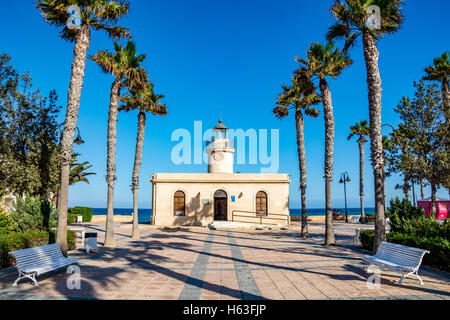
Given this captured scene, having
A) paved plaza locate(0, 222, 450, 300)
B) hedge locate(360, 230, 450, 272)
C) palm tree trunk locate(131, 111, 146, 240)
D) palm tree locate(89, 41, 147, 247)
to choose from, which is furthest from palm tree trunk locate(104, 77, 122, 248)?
hedge locate(360, 230, 450, 272)

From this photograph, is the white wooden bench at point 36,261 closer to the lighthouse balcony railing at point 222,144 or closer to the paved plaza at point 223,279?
the paved plaza at point 223,279

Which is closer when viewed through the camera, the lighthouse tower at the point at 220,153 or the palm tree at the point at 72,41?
the palm tree at the point at 72,41

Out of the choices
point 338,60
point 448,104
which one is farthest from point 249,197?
point 448,104

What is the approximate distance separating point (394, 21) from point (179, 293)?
11768 millimetres

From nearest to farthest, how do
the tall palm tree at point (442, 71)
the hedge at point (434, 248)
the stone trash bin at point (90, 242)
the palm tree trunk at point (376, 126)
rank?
the hedge at point (434, 248)
the palm tree trunk at point (376, 126)
the stone trash bin at point (90, 242)
the tall palm tree at point (442, 71)

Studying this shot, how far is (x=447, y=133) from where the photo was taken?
40.1 ft

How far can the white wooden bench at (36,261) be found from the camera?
20.2 feet

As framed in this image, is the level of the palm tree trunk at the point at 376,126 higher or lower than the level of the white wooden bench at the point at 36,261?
higher

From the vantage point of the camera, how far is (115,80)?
13.4 m

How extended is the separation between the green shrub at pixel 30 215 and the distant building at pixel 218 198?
1353 centimetres

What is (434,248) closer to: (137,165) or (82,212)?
(137,165)

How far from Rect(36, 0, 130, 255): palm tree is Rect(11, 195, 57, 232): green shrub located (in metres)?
2.36

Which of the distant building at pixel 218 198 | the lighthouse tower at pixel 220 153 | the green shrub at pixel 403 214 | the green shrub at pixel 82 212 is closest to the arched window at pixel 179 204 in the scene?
the distant building at pixel 218 198
